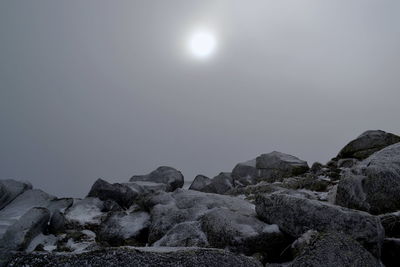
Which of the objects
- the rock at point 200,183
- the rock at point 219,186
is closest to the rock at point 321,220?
the rock at point 219,186

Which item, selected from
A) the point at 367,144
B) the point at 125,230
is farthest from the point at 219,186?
the point at 125,230

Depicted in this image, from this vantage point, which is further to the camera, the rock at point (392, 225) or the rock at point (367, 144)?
the rock at point (367, 144)

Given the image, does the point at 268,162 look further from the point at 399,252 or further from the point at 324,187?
the point at 399,252

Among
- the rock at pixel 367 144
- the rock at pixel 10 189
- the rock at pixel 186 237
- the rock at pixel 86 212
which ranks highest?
the rock at pixel 367 144

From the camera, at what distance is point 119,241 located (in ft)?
46.1

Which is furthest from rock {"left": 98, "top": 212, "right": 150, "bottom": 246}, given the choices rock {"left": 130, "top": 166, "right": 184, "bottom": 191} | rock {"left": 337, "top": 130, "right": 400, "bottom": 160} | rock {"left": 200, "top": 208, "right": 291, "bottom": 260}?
rock {"left": 130, "top": 166, "right": 184, "bottom": 191}

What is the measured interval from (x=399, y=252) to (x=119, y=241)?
39.5 feet

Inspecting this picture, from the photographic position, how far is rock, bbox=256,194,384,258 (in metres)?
6.52

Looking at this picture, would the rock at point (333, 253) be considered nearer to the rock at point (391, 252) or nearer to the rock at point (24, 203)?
the rock at point (391, 252)

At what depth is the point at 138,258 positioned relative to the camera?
4.05m

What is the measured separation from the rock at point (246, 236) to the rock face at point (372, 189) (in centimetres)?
395

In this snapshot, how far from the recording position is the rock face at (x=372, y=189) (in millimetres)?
9711

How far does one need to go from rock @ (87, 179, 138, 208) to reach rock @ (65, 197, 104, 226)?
71 centimetres

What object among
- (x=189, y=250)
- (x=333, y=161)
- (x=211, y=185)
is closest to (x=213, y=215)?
(x=189, y=250)
